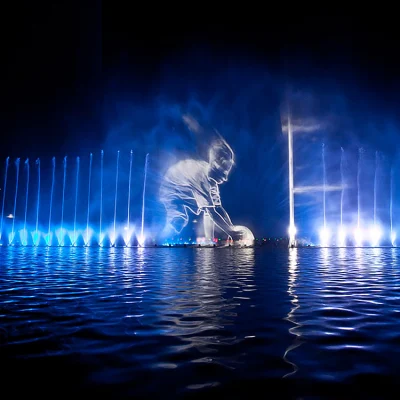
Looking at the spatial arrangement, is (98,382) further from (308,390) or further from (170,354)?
(308,390)

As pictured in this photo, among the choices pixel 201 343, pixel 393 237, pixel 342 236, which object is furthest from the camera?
pixel 393 237

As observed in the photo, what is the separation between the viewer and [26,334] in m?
5.98

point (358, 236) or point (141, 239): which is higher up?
point (358, 236)

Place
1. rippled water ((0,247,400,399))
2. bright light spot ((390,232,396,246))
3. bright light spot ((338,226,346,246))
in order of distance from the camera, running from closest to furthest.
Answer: rippled water ((0,247,400,399)) → bright light spot ((338,226,346,246)) → bright light spot ((390,232,396,246))

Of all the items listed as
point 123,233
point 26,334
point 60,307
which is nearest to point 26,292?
point 60,307

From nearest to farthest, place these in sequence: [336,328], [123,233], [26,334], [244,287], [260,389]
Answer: [260,389]
[26,334]
[336,328]
[244,287]
[123,233]

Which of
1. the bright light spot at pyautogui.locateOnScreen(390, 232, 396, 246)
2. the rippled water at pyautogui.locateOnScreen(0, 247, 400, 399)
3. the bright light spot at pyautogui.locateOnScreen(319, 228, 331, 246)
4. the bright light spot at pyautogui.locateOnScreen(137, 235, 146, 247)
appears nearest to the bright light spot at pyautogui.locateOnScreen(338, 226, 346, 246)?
the bright light spot at pyautogui.locateOnScreen(319, 228, 331, 246)

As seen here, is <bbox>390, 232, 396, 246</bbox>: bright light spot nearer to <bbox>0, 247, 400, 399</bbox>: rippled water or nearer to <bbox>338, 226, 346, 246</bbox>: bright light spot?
<bbox>338, 226, 346, 246</bbox>: bright light spot

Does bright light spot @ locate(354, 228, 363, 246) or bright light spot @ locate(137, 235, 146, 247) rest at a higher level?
bright light spot @ locate(354, 228, 363, 246)

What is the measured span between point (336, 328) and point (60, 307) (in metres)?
6.15

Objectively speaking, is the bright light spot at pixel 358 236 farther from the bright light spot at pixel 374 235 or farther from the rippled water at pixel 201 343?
the rippled water at pixel 201 343

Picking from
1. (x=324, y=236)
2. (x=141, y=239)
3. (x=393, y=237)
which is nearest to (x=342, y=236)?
(x=324, y=236)

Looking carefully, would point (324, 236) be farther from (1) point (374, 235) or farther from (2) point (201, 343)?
(2) point (201, 343)

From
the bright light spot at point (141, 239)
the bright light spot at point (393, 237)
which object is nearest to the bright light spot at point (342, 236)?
the bright light spot at point (393, 237)
